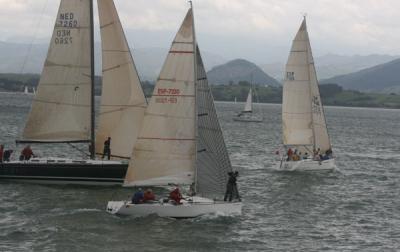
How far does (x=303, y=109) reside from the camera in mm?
68000

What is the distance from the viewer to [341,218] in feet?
141

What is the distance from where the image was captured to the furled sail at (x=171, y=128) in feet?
123

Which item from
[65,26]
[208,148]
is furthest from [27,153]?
[208,148]

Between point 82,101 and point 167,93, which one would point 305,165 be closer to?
point 82,101

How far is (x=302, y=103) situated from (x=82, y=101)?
1033 inches

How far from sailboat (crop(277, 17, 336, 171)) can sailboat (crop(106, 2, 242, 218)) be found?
1134 inches

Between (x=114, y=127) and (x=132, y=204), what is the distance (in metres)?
10.9

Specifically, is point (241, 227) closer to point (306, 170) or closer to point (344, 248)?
point (344, 248)

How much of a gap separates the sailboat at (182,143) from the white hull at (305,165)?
27.2 meters

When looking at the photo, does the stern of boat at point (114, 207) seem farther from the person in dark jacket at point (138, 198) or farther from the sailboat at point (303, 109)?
the sailboat at point (303, 109)

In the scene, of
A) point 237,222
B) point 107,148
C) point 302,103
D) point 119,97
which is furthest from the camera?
point 302,103

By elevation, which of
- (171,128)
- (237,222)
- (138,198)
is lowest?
(237,222)

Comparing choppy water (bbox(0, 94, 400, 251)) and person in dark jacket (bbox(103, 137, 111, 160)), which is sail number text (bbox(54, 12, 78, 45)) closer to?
person in dark jacket (bbox(103, 137, 111, 160))

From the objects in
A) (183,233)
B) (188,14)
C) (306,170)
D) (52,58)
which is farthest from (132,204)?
(306,170)
